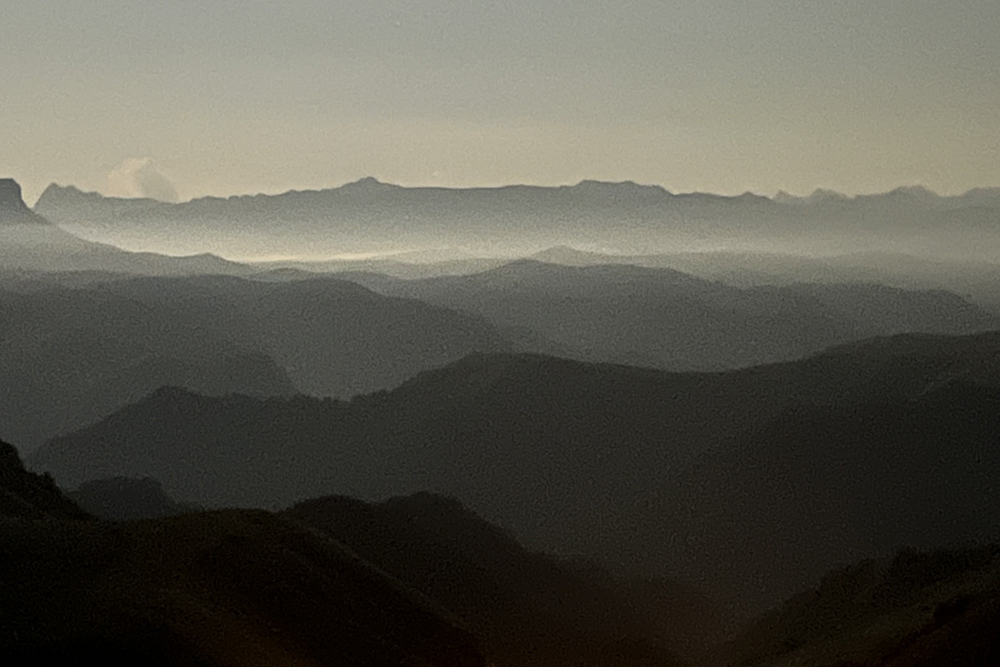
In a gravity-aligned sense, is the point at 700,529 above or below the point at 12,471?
below

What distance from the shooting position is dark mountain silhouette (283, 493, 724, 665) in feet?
192

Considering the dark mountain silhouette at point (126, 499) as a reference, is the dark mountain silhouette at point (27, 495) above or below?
above

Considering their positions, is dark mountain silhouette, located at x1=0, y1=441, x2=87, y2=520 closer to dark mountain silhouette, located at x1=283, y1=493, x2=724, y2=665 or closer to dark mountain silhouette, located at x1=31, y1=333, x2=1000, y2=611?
dark mountain silhouette, located at x1=283, y1=493, x2=724, y2=665

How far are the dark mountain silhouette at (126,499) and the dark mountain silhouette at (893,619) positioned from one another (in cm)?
4713

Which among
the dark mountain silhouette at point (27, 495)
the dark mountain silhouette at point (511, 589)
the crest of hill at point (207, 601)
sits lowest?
the dark mountain silhouette at point (511, 589)

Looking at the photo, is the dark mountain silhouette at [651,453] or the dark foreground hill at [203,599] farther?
the dark mountain silhouette at [651,453]

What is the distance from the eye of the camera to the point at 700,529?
352 ft

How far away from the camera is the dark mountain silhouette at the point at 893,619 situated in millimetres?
37375

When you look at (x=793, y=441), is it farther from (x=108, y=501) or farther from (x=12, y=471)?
(x=12, y=471)

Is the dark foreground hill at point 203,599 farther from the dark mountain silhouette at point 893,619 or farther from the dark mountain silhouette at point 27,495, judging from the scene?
the dark mountain silhouette at point 893,619

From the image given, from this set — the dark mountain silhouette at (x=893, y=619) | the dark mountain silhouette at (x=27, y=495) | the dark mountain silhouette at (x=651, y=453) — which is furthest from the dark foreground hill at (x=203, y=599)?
the dark mountain silhouette at (x=651, y=453)

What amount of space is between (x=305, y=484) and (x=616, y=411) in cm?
3569

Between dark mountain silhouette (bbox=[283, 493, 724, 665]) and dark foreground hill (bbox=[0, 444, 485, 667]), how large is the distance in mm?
8546

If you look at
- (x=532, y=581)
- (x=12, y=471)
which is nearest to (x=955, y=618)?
(x=532, y=581)
